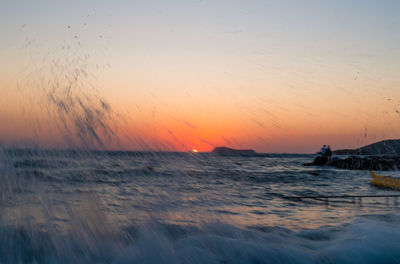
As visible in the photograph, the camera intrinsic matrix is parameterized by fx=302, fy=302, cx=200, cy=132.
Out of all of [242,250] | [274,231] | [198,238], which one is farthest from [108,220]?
[274,231]

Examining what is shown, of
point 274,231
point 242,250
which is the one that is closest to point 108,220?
point 242,250

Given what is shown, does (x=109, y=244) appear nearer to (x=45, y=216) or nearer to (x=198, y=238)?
(x=198, y=238)

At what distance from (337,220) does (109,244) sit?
4.97m

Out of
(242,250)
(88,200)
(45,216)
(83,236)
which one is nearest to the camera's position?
(242,250)

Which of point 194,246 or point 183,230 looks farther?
point 183,230

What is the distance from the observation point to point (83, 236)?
15.9 ft

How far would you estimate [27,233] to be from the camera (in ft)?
16.2

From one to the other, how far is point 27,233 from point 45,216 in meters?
0.96

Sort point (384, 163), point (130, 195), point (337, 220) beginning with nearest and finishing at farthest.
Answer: point (337, 220)
point (130, 195)
point (384, 163)

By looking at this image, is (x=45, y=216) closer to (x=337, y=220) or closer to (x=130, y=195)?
(x=130, y=195)

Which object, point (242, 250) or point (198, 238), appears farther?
point (198, 238)

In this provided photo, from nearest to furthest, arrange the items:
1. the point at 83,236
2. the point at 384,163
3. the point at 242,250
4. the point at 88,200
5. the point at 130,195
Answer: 1. the point at 242,250
2. the point at 83,236
3. the point at 88,200
4. the point at 130,195
5. the point at 384,163

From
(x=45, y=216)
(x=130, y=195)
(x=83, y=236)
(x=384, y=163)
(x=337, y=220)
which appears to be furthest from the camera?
(x=384, y=163)

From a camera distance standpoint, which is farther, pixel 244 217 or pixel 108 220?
pixel 244 217
